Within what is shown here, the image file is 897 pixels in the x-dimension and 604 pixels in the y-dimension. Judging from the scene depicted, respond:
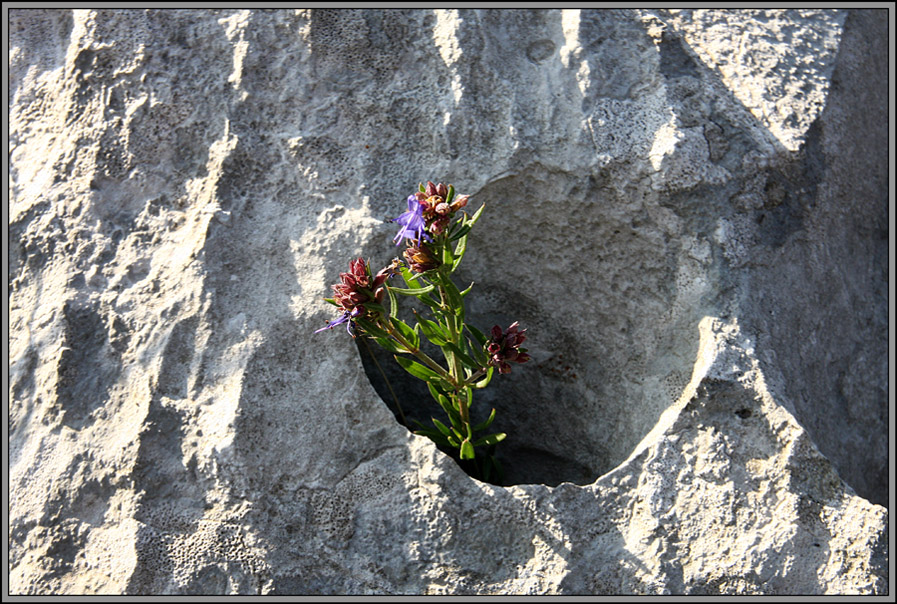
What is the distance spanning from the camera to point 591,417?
256 centimetres

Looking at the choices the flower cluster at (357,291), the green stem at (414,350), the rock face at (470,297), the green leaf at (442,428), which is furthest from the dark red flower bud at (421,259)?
the green leaf at (442,428)

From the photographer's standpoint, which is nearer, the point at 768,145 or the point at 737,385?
the point at 737,385

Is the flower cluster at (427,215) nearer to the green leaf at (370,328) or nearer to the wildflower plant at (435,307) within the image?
the wildflower plant at (435,307)

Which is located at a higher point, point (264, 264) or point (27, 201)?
point (27, 201)

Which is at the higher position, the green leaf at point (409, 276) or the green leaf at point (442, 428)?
the green leaf at point (409, 276)

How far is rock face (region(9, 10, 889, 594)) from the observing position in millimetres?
2035

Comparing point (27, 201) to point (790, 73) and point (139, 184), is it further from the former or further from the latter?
point (790, 73)

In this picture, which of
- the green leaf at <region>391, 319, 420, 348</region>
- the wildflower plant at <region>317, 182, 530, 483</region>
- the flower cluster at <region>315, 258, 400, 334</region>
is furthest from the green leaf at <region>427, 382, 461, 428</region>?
the flower cluster at <region>315, 258, 400, 334</region>

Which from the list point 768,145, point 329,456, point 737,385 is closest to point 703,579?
point 737,385

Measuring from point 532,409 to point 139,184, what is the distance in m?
1.51

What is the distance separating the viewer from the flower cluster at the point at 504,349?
1.97 meters

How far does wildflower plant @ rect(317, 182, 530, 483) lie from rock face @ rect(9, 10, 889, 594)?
0.18m

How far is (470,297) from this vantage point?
2.60m

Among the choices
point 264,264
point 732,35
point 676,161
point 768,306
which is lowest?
point 768,306
